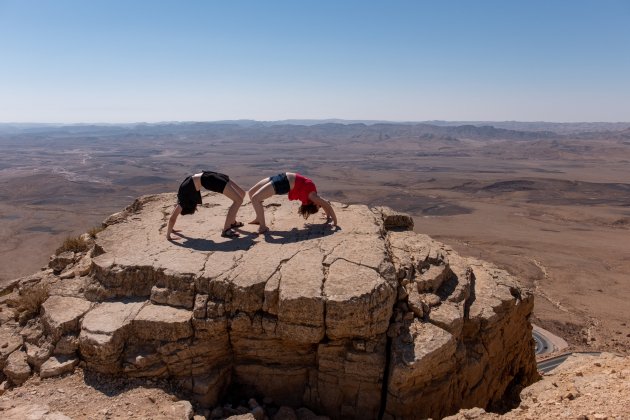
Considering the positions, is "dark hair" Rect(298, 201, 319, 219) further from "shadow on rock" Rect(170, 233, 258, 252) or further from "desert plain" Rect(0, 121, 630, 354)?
"desert plain" Rect(0, 121, 630, 354)

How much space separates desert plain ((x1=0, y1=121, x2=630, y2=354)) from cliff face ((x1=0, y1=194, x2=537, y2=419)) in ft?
46.8

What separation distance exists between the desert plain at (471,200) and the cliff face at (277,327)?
1425 cm

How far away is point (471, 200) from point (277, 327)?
2066 inches

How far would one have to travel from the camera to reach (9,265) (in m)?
29.5

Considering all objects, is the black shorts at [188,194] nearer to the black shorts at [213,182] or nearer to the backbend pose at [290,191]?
the black shorts at [213,182]

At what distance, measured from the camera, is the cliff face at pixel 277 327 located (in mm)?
5219

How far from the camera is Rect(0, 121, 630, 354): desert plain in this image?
2455 cm

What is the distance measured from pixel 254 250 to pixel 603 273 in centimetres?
2806

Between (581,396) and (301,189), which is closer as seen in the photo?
(581,396)

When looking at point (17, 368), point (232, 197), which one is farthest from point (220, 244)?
point (17, 368)

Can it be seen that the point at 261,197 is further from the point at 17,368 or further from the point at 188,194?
the point at 17,368

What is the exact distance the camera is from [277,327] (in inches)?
211

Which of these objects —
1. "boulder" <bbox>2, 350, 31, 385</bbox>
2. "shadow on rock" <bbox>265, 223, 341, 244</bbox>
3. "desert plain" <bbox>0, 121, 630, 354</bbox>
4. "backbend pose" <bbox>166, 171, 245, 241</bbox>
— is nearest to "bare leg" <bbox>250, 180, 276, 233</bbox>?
"shadow on rock" <bbox>265, 223, 341, 244</bbox>

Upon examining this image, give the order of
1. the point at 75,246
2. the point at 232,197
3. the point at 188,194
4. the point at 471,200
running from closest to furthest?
the point at 188,194 < the point at 232,197 < the point at 75,246 < the point at 471,200
